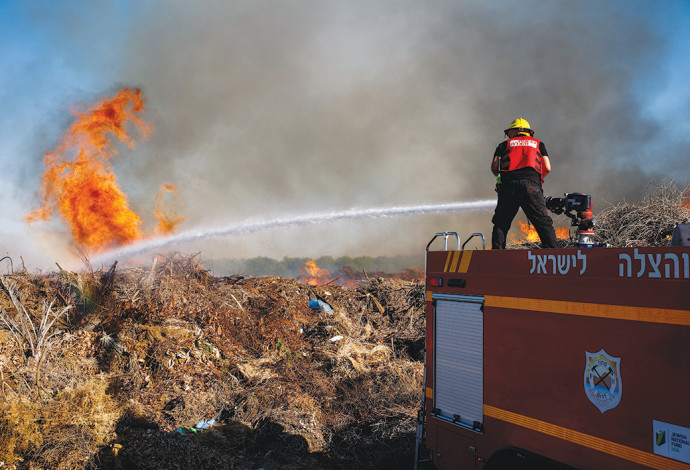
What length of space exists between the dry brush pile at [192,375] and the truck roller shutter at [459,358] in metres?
2.55

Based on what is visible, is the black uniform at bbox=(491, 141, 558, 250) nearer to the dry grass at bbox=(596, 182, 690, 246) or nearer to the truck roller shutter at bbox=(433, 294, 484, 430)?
the truck roller shutter at bbox=(433, 294, 484, 430)

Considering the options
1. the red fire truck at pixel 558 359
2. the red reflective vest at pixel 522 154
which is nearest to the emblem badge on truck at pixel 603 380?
the red fire truck at pixel 558 359

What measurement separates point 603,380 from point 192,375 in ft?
22.8

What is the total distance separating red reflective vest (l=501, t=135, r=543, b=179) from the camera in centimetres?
483

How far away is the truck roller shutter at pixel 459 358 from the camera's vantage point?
374 centimetres

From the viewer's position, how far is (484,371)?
12.1 feet

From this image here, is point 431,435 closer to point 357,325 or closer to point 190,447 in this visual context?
point 190,447

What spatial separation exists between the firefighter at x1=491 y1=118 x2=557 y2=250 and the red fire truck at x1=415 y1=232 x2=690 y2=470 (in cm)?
130

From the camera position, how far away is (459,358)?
154 inches

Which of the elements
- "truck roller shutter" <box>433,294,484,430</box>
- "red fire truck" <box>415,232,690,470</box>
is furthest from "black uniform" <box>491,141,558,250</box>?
"truck roller shutter" <box>433,294,484,430</box>

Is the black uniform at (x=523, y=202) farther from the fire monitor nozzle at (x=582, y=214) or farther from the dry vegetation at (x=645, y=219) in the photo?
the dry vegetation at (x=645, y=219)

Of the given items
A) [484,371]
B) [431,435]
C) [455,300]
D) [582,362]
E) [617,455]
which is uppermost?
[455,300]

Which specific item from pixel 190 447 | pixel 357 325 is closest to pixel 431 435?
pixel 190 447

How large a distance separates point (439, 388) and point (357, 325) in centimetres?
735
